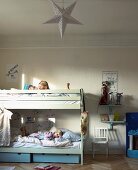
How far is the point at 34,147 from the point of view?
438 cm

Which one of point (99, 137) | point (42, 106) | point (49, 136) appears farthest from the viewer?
point (99, 137)

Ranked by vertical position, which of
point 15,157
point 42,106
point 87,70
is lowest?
point 15,157

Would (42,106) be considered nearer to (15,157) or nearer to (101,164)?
(15,157)

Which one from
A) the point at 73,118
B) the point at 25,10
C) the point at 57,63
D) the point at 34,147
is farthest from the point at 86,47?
the point at 34,147

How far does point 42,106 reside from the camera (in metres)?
4.34

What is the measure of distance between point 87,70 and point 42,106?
141 cm

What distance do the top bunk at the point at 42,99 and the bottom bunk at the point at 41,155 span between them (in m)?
0.74

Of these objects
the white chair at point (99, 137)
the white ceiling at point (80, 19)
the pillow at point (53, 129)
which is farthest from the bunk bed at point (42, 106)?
the white ceiling at point (80, 19)

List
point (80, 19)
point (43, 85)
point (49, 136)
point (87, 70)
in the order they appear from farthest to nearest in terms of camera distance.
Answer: point (87, 70)
point (43, 85)
point (49, 136)
point (80, 19)

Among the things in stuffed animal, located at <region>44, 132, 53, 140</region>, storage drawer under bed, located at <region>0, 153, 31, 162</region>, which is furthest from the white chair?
storage drawer under bed, located at <region>0, 153, 31, 162</region>

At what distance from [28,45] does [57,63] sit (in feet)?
2.39

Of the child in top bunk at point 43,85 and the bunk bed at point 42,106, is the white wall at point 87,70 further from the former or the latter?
the bunk bed at point 42,106

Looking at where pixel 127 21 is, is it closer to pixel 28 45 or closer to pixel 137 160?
pixel 28 45

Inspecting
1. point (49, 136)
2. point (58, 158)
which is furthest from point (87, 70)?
point (58, 158)
